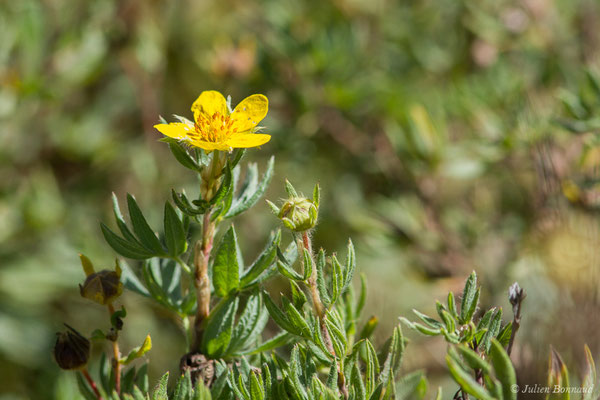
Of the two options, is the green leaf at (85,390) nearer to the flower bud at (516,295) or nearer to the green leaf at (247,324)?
the green leaf at (247,324)

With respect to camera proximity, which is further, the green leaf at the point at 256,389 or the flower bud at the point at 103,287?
the flower bud at the point at 103,287

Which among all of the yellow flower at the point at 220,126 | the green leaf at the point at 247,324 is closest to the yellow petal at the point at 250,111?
the yellow flower at the point at 220,126

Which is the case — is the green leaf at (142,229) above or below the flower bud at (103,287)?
above

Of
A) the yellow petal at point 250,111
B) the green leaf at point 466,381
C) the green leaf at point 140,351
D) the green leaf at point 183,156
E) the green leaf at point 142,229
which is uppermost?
the yellow petal at point 250,111

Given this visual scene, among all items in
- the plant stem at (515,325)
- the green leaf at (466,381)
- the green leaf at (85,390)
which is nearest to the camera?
the green leaf at (466,381)

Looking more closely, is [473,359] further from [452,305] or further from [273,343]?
[273,343]

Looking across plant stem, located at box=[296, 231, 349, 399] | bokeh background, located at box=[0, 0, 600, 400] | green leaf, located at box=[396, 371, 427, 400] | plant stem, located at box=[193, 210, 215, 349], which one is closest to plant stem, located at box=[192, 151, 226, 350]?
plant stem, located at box=[193, 210, 215, 349]

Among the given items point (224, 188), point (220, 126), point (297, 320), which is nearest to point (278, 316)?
point (297, 320)
